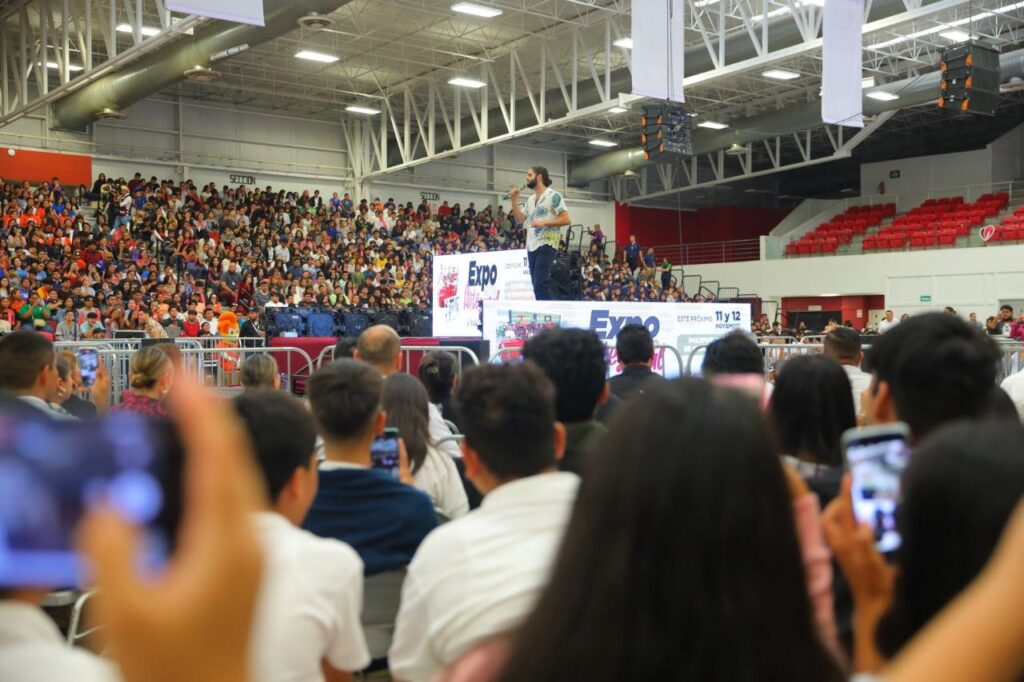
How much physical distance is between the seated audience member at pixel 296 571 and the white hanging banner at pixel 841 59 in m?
10.8

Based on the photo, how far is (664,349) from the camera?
8.23 meters

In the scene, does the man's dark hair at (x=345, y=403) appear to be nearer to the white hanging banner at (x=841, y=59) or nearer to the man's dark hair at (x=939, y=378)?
the man's dark hair at (x=939, y=378)

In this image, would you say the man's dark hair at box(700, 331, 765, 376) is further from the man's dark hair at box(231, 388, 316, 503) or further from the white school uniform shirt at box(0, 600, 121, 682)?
the white school uniform shirt at box(0, 600, 121, 682)

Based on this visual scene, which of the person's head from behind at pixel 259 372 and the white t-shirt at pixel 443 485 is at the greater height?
the person's head from behind at pixel 259 372

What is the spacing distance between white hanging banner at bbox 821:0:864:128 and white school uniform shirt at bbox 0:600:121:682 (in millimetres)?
11885

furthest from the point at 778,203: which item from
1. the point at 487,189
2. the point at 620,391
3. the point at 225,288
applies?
the point at 620,391

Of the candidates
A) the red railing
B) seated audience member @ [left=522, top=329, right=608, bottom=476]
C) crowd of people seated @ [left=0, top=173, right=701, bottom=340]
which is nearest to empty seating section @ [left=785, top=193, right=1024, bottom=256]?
the red railing

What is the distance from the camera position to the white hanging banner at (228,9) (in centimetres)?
801

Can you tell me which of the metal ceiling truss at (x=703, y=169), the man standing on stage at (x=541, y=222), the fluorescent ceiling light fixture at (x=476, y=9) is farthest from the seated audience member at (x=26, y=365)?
the metal ceiling truss at (x=703, y=169)

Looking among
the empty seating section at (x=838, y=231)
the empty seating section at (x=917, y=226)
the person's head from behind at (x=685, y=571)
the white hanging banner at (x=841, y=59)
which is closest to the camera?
the person's head from behind at (x=685, y=571)

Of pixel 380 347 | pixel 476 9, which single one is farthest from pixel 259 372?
pixel 476 9

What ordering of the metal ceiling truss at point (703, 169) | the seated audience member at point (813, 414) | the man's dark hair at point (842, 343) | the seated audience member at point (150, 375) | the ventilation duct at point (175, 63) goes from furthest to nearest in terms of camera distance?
the metal ceiling truss at point (703, 169) → the ventilation duct at point (175, 63) → the man's dark hair at point (842, 343) → the seated audience member at point (150, 375) → the seated audience member at point (813, 414)

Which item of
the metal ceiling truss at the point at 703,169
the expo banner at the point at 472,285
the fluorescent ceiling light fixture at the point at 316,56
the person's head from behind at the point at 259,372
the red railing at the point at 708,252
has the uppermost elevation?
the fluorescent ceiling light fixture at the point at 316,56

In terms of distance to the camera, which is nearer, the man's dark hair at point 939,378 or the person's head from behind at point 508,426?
the man's dark hair at point 939,378
